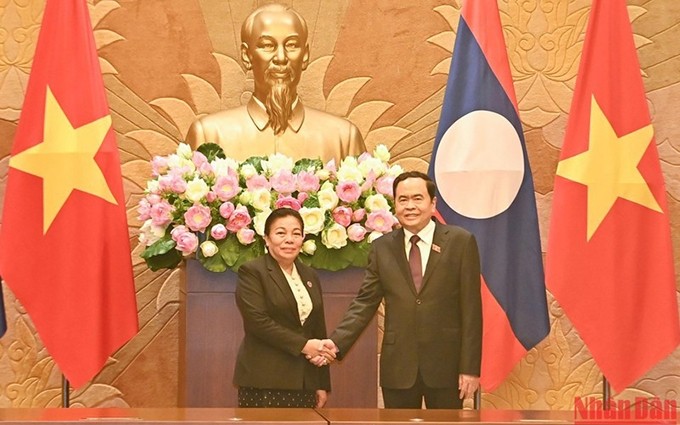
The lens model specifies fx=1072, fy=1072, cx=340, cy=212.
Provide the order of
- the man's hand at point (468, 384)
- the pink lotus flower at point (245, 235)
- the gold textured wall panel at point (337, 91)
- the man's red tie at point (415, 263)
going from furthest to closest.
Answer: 1. the gold textured wall panel at point (337, 91)
2. the pink lotus flower at point (245, 235)
3. the man's red tie at point (415, 263)
4. the man's hand at point (468, 384)

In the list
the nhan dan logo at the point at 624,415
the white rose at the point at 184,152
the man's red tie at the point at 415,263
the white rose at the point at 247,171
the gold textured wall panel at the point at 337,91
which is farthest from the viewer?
the gold textured wall panel at the point at 337,91

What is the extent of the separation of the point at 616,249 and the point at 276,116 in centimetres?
180

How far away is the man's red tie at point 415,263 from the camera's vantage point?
3973 millimetres

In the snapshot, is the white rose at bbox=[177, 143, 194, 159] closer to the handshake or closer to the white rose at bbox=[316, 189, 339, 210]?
the white rose at bbox=[316, 189, 339, 210]

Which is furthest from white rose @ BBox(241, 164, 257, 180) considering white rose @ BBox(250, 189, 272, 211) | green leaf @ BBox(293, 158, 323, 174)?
green leaf @ BBox(293, 158, 323, 174)

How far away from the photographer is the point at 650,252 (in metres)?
4.70

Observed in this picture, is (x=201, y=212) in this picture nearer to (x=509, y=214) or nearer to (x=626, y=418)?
(x=509, y=214)

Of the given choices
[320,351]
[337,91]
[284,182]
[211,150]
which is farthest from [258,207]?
[337,91]

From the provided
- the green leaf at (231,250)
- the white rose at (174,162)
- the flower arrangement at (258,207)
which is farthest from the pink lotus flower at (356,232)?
the white rose at (174,162)

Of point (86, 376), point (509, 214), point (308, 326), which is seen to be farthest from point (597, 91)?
point (86, 376)

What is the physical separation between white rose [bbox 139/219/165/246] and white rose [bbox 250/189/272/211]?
1.55ft

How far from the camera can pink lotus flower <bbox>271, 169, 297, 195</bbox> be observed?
4.54 meters

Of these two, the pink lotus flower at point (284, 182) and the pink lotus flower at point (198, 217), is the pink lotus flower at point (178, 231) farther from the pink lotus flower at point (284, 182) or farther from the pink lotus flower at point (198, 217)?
the pink lotus flower at point (284, 182)

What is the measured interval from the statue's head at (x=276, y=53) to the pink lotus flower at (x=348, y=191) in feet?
3.07
